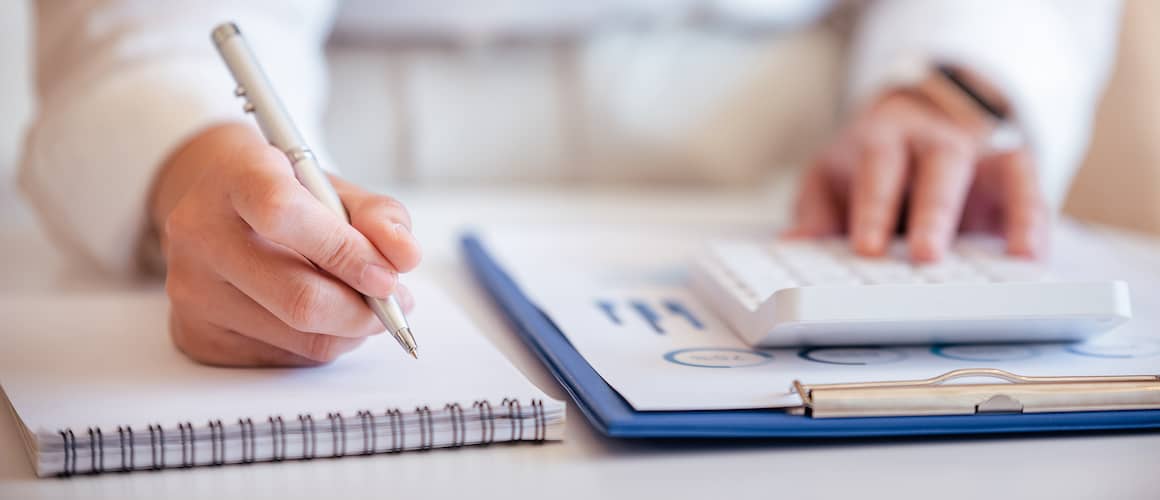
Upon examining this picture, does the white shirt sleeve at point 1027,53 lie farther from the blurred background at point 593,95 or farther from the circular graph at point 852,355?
the circular graph at point 852,355

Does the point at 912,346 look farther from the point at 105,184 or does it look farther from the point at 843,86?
the point at 843,86

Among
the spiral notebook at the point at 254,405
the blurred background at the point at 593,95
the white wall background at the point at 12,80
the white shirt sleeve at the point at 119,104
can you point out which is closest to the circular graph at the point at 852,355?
the spiral notebook at the point at 254,405

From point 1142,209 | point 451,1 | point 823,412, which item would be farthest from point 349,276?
point 1142,209

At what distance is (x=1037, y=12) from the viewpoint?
0.78 meters

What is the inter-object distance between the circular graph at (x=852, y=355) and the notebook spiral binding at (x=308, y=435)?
118mm

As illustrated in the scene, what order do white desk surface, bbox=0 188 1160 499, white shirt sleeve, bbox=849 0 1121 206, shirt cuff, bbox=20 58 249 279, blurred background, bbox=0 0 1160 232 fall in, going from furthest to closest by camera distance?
blurred background, bbox=0 0 1160 232
white shirt sleeve, bbox=849 0 1121 206
shirt cuff, bbox=20 58 249 279
white desk surface, bbox=0 188 1160 499

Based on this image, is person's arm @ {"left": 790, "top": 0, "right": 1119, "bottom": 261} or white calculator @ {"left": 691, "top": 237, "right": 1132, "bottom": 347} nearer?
white calculator @ {"left": 691, "top": 237, "right": 1132, "bottom": 347}

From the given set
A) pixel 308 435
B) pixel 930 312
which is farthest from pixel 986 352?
pixel 308 435

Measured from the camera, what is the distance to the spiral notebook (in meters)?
0.32

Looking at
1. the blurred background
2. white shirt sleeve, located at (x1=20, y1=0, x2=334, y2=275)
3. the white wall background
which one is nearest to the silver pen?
white shirt sleeve, located at (x1=20, y1=0, x2=334, y2=275)

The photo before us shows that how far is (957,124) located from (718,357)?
346 mm

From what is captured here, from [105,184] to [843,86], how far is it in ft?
2.12

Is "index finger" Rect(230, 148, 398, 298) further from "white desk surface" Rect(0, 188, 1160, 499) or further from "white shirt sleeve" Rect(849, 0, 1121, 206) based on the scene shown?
"white shirt sleeve" Rect(849, 0, 1121, 206)

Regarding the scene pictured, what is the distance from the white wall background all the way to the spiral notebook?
0.59 m
